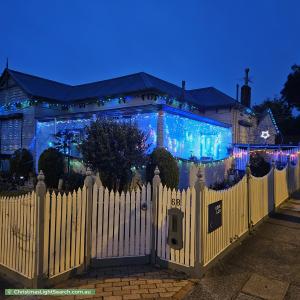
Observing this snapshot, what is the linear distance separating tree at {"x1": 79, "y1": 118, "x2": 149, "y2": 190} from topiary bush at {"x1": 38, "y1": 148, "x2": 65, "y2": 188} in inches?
187

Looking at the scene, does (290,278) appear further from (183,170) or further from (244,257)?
(183,170)

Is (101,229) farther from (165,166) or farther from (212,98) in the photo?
(212,98)

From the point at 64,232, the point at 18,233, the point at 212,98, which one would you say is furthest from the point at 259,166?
the point at 18,233

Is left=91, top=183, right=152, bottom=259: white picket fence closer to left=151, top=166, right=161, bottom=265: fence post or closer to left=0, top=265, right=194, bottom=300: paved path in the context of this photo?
left=151, top=166, right=161, bottom=265: fence post

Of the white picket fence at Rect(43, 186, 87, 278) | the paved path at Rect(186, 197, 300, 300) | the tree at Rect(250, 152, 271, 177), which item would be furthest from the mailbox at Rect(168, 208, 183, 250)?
the tree at Rect(250, 152, 271, 177)

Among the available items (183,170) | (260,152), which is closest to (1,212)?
(183,170)

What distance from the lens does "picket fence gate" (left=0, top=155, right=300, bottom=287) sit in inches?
202

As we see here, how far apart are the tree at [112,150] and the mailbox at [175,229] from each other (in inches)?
239

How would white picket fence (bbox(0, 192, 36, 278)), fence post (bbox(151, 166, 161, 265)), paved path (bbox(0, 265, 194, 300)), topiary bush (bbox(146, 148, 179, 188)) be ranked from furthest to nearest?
topiary bush (bbox(146, 148, 179, 188))
fence post (bbox(151, 166, 161, 265))
white picket fence (bbox(0, 192, 36, 278))
paved path (bbox(0, 265, 194, 300))

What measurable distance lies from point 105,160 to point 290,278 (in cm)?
761

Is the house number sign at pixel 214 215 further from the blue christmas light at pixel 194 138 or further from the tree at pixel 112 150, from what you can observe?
the blue christmas light at pixel 194 138

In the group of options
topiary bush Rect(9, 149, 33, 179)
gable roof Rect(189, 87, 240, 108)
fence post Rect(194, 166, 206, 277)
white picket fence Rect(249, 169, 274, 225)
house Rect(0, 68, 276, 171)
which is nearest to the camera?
fence post Rect(194, 166, 206, 277)

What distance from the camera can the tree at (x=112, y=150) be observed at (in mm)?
11586

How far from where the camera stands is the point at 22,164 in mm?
19281
